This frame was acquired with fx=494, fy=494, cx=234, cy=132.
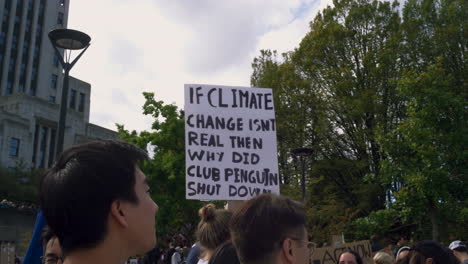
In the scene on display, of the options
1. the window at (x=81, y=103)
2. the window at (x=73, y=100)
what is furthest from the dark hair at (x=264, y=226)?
the window at (x=81, y=103)

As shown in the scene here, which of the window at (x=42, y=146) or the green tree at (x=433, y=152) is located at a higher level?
the window at (x=42, y=146)

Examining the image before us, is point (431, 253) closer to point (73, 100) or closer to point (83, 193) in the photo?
point (83, 193)

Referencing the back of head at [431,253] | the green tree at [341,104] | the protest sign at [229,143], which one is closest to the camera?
the back of head at [431,253]

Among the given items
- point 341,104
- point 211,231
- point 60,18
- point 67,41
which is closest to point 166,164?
point 341,104

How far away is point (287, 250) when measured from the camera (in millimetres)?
2281

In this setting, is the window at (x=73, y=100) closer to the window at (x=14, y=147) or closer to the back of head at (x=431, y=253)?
the window at (x=14, y=147)

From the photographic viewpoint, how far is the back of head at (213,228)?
3.79 meters

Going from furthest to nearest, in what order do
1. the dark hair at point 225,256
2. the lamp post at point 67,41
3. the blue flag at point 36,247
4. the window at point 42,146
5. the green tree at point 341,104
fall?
the window at point 42,146
the green tree at point 341,104
the lamp post at point 67,41
the dark hair at point 225,256
the blue flag at point 36,247

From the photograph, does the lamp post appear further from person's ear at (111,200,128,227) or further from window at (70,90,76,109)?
window at (70,90,76,109)

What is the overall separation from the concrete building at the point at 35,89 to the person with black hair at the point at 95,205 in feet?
183

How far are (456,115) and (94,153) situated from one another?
63.2 ft

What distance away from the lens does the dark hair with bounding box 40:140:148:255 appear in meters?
1.54

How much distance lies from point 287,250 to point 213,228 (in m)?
1.61

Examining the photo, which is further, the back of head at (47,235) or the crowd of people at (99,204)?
the back of head at (47,235)
